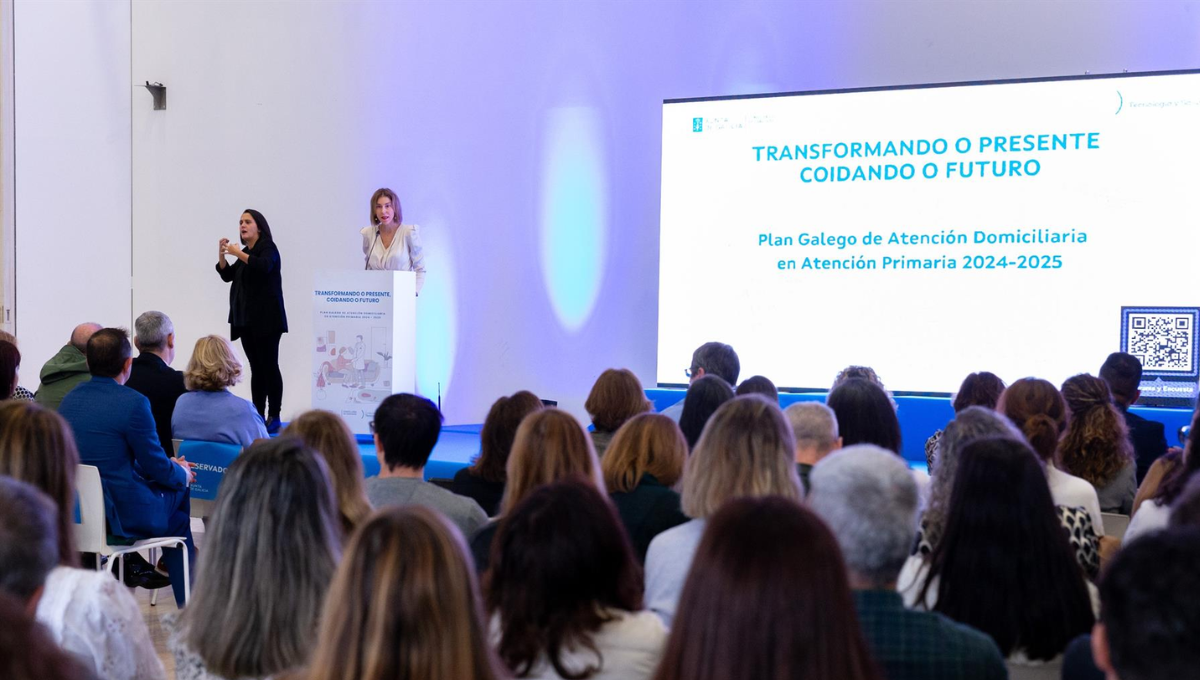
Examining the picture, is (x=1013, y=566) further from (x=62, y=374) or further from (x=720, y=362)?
(x=62, y=374)

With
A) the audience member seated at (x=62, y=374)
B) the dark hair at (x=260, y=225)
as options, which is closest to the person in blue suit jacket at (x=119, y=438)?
the audience member seated at (x=62, y=374)

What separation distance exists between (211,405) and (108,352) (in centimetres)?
65

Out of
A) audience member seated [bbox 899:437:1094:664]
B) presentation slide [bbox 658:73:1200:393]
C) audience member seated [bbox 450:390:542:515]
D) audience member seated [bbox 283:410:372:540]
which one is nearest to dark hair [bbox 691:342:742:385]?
presentation slide [bbox 658:73:1200:393]

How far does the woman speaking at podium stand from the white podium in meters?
0.27

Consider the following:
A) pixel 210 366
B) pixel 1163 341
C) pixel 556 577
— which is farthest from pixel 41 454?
pixel 1163 341

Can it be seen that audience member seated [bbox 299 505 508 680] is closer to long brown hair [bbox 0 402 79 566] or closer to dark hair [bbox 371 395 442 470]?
long brown hair [bbox 0 402 79 566]

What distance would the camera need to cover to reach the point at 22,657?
1009mm

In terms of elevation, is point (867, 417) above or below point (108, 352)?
below

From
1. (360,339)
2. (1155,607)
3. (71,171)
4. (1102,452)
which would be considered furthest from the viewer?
(71,171)

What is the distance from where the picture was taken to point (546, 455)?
108 inches

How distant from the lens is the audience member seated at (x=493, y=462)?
11.2 feet

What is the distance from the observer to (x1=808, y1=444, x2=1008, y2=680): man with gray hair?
1646mm

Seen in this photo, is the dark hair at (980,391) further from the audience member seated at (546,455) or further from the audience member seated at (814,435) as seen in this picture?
the audience member seated at (546,455)

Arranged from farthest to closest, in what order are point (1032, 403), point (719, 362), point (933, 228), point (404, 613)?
point (933, 228)
point (719, 362)
point (1032, 403)
point (404, 613)
